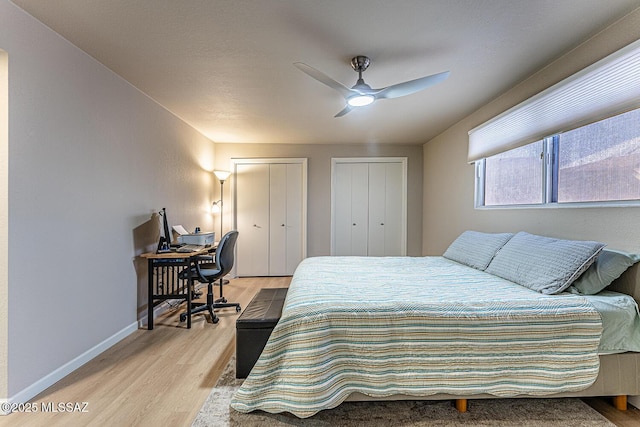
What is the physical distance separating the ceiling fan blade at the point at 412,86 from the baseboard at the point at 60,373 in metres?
2.89

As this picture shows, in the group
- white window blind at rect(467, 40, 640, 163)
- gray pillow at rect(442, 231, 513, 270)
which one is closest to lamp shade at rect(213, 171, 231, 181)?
gray pillow at rect(442, 231, 513, 270)

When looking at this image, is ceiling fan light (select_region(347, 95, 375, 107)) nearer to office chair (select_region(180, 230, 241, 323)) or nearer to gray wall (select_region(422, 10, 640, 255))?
gray wall (select_region(422, 10, 640, 255))

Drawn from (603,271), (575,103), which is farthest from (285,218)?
(603,271)

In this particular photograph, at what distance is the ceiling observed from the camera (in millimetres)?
1688

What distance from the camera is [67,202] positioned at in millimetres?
2070

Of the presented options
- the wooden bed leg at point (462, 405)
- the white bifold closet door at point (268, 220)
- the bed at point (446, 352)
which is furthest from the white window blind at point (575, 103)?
the white bifold closet door at point (268, 220)

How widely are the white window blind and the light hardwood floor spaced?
5.83 ft

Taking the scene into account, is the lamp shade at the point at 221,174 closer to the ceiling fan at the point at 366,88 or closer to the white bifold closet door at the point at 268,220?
the white bifold closet door at the point at 268,220

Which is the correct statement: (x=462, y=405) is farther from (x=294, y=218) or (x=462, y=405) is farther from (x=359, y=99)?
(x=294, y=218)

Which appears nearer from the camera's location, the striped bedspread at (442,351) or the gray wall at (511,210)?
the striped bedspread at (442,351)

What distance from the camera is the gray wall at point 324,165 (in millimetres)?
5156

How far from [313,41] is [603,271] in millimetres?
2284

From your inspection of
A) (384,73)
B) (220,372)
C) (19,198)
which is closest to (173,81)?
(19,198)

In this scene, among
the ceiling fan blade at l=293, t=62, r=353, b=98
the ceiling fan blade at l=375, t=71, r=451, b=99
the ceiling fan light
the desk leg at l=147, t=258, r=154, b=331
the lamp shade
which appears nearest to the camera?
the ceiling fan blade at l=293, t=62, r=353, b=98
